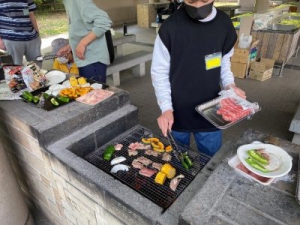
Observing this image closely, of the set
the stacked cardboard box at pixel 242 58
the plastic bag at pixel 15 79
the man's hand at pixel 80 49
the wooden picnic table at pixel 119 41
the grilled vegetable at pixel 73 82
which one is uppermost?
the man's hand at pixel 80 49

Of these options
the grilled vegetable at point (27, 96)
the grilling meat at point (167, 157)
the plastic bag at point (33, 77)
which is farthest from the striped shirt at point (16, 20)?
the grilling meat at point (167, 157)

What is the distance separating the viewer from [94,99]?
194 centimetres

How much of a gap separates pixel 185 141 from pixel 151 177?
622mm

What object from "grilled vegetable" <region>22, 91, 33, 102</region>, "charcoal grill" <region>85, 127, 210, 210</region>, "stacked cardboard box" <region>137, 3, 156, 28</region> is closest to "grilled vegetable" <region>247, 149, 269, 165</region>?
"charcoal grill" <region>85, 127, 210, 210</region>

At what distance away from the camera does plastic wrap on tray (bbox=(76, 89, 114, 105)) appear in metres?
1.92

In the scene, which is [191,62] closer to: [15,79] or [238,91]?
[238,91]

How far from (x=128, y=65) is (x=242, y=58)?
100.0 inches

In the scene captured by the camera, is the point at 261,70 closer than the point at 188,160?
No

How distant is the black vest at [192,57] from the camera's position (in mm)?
1638

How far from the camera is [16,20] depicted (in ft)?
10.8

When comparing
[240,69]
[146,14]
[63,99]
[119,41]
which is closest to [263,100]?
[240,69]

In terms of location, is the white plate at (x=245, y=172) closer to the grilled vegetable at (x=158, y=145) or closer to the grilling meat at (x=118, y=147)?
the grilled vegetable at (x=158, y=145)

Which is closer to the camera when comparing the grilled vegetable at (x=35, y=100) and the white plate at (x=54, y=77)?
the grilled vegetable at (x=35, y=100)

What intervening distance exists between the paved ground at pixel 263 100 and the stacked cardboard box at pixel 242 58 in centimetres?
21
